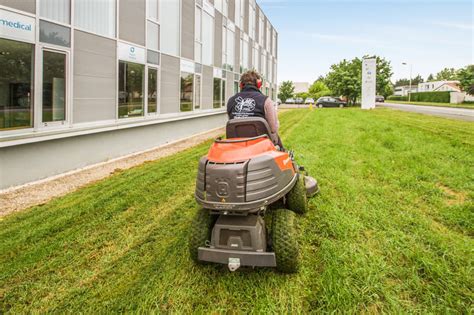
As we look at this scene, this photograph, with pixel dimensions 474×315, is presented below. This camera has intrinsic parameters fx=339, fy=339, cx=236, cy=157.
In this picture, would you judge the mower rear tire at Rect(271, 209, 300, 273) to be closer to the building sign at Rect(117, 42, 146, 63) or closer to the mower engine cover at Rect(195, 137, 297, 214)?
the mower engine cover at Rect(195, 137, 297, 214)

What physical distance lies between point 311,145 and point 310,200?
4693mm

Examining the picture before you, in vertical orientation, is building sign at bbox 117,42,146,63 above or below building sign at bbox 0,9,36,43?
above

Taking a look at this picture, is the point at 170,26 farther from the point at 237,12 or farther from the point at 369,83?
the point at 369,83

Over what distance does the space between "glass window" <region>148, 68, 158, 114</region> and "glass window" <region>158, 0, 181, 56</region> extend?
3.34 ft

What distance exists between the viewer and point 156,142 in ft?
37.0

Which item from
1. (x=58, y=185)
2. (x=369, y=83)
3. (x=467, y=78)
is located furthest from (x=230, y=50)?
(x=467, y=78)

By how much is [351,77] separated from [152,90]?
30744mm

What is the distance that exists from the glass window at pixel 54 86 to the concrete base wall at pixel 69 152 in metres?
0.55

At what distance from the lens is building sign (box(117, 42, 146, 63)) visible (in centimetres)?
896

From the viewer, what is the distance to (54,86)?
686 centimetres

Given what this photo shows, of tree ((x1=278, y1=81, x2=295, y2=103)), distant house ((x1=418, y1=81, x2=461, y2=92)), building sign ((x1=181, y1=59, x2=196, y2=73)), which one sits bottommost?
building sign ((x1=181, y1=59, x2=196, y2=73))

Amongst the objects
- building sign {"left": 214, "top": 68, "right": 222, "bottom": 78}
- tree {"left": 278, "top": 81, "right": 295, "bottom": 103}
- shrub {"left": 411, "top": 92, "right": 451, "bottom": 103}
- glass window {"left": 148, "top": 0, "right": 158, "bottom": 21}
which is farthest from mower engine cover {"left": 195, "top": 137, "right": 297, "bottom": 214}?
tree {"left": 278, "top": 81, "right": 295, "bottom": 103}

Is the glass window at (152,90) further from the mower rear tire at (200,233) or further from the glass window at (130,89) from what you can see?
the mower rear tire at (200,233)

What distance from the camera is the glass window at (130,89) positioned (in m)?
9.12
